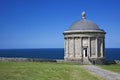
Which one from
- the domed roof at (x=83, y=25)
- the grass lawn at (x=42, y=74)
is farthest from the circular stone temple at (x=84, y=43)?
the grass lawn at (x=42, y=74)

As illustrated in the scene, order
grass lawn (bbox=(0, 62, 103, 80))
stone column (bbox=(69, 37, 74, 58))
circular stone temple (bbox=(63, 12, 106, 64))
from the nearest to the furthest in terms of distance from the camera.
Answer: grass lawn (bbox=(0, 62, 103, 80))
circular stone temple (bbox=(63, 12, 106, 64))
stone column (bbox=(69, 37, 74, 58))

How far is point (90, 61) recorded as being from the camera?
46812 mm

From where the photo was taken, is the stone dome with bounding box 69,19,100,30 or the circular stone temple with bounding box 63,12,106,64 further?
the stone dome with bounding box 69,19,100,30

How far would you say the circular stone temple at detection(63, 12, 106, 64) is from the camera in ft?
159

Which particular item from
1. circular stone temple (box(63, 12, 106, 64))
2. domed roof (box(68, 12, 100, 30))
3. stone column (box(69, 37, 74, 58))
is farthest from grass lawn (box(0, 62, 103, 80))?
domed roof (box(68, 12, 100, 30))

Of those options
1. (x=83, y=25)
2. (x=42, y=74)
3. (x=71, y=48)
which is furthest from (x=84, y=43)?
(x=42, y=74)

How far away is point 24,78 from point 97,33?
2954 cm

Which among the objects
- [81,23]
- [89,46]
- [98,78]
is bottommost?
[98,78]

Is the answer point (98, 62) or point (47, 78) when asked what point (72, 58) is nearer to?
point (98, 62)

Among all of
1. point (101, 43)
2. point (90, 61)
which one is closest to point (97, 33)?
point (101, 43)

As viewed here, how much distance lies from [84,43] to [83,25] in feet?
11.8

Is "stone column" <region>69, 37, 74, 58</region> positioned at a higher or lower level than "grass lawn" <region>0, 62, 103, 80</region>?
higher

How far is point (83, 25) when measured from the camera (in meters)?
49.7

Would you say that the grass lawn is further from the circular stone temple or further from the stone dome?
the stone dome
